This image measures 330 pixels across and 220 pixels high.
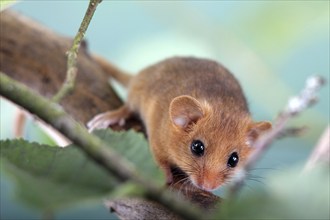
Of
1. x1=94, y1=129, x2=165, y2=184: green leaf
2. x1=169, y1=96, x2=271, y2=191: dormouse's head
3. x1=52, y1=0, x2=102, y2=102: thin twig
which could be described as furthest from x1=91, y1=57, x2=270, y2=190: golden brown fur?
x1=94, y1=129, x2=165, y2=184: green leaf

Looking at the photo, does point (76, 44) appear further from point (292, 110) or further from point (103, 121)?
point (103, 121)

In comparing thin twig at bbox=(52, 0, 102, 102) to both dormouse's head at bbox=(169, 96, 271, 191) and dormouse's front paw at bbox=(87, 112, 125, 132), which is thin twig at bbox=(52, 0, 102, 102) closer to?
dormouse's head at bbox=(169, 96, 271, 191)

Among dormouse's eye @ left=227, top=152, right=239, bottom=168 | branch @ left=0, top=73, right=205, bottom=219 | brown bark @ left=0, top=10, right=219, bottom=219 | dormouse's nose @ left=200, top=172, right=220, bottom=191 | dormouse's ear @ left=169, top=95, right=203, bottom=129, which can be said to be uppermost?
brown bark @ left=0, top=10, right=219, bottom=219

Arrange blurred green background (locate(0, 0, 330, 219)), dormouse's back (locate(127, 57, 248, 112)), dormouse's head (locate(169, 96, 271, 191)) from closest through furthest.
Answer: blurred green background (locate(0, 0, 330, 219)) → dormouse's head (locate(169, 96, 271, 191)) → dormouse's back (locate(127, 57, 248, 112))

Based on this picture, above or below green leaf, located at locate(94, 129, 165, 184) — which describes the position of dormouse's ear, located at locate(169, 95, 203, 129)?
above

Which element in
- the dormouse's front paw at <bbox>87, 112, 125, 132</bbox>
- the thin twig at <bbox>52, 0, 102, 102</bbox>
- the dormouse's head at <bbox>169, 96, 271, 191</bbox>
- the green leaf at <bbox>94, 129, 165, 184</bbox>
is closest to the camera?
the green leaf at <bbox>94, 129, 165, 184</bbox>

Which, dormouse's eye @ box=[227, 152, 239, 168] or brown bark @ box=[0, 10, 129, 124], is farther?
brown bark @ box=[0, 10, 129, 124]

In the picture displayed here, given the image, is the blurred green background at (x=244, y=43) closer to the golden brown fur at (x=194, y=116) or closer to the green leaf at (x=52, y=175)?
the golden brown fur at (x=194, y=116)

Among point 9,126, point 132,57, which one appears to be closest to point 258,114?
point 132,57

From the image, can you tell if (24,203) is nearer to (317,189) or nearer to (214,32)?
(317,189)
